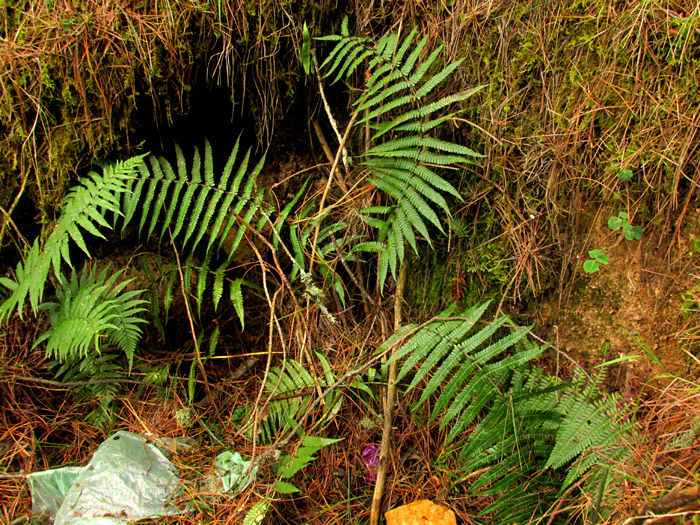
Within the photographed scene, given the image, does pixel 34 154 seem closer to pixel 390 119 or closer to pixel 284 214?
pixel 284 214

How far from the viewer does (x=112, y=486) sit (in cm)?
204

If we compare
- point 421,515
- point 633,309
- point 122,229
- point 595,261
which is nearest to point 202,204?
point 122,229

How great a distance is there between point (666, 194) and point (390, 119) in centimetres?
126

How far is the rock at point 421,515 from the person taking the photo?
1.94 m

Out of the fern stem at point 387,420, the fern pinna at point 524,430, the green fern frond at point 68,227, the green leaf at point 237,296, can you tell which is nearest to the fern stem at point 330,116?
the fern stem at point 387,420

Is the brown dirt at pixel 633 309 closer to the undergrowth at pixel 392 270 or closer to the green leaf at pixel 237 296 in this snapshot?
the undergrowth at pixel 392 270

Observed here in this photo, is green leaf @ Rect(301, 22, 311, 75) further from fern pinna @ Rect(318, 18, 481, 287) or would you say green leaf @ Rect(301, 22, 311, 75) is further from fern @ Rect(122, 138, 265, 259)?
fern @ Rect(122, 138, 265, 259)

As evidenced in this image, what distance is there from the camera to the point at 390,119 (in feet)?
8.16

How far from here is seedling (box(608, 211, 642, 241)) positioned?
6.49 ft

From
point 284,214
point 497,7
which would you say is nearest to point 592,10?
point 497,7

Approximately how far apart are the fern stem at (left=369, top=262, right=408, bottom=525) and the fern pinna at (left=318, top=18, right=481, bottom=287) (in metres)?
0.18

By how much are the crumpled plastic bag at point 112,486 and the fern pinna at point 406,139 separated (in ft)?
4.26

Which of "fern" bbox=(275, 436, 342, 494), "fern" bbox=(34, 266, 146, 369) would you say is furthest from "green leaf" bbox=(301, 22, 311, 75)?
"fern" bbox=(275, 436, 342, 494)

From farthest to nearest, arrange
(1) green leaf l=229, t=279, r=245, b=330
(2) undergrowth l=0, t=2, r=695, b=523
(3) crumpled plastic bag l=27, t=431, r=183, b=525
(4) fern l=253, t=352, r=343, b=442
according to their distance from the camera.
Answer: (1) green leaf l=229, t=279, r=245, b=330 < (4) fern l=253, t=352, r=343, b=442 < (3) crumpled plastic bag l=27, t=431, r=183, b=525 < (2) undergrowth l=0, t=2, r=695, b=523
